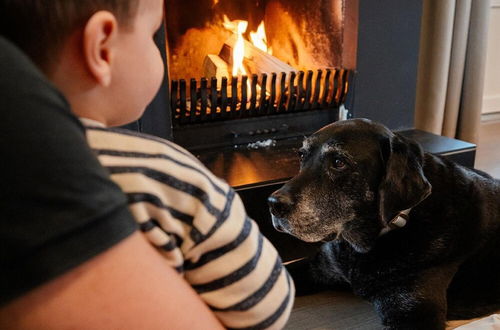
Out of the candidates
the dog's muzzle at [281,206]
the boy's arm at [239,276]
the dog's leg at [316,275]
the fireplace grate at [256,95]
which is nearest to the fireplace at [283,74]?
the fireplace grate at [256,95]

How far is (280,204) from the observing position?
1108 millimetres

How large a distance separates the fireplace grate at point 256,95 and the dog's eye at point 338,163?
0.73 m

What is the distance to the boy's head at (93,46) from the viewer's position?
1.30 feet

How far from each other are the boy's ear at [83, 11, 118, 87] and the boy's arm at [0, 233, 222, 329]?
0.16 m

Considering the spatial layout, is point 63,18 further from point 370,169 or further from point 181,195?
point 370,169

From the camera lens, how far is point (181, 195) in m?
0.45

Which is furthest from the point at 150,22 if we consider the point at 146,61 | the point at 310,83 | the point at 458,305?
the point at 310,83

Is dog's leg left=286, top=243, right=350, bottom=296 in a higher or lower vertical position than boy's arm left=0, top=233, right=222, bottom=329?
lower

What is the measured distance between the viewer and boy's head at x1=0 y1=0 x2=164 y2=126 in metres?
0.40

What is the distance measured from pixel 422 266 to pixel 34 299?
0.96 meters

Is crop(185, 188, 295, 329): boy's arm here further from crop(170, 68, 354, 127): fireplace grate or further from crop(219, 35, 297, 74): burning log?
crop(219, 35, 297, 74): burning log

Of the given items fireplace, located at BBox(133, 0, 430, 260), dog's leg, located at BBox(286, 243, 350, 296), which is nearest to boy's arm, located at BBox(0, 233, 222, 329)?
dog's leg, located at BBox(286, 243, 350, 296)

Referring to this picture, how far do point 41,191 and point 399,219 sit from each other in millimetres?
927

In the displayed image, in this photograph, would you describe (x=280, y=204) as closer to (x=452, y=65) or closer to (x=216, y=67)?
(x=216, y=67)
